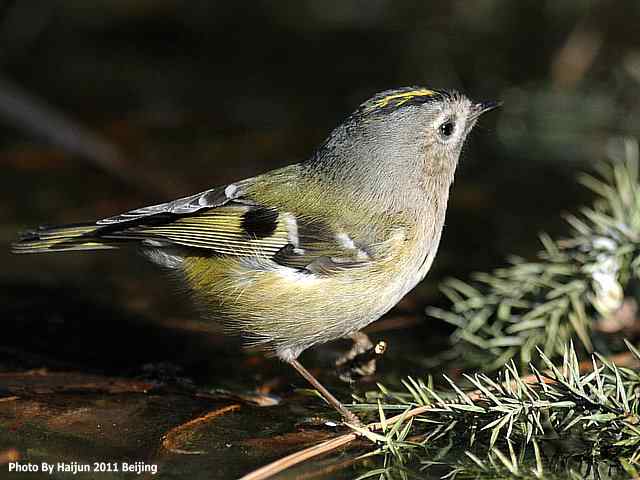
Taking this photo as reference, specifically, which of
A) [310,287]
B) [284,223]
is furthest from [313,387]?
[284,223]

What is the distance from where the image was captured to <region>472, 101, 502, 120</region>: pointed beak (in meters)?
2.54

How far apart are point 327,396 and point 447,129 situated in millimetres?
817

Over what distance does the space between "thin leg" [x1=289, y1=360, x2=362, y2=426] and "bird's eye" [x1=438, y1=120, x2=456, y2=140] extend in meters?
0.68

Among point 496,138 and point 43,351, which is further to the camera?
point 496,138

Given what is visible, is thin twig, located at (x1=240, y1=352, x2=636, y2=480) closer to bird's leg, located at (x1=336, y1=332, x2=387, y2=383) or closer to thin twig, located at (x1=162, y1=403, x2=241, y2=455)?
thin twig, located at (x1=162, y1=403, x2=241, y2=455)

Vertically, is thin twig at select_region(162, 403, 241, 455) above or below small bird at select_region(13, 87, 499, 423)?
below

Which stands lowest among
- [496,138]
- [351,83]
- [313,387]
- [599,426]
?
[599,426]

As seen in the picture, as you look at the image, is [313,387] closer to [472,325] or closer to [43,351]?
[472,325]

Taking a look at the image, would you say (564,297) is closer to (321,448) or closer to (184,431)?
(321,448)

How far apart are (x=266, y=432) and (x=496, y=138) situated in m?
2.27

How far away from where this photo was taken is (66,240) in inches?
92.2

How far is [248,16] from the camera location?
5293 mm

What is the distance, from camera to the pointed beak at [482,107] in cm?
254

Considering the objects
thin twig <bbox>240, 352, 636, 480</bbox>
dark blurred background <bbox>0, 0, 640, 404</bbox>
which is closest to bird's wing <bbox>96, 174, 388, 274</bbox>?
dark blurred background <bbox>0, 0, 640, 404</bbox>
